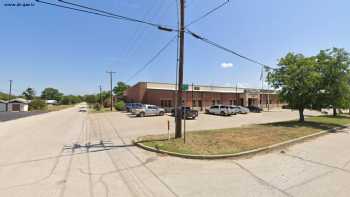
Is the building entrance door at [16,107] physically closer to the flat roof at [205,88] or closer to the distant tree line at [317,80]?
the flat roof at [205,88]

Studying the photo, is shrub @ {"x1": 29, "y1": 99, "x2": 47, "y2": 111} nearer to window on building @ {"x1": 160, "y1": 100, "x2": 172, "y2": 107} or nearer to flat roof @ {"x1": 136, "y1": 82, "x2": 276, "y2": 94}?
flat roof @ {"x1": 136, "y1": 82, "x2": 276, "y2": 94}

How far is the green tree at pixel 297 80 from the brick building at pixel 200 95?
13.0 metres

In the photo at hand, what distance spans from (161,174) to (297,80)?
17.3 metres

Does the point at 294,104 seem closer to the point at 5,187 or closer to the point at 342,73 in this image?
the point at 342,73

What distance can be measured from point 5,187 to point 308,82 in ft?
66.9

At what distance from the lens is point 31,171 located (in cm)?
588

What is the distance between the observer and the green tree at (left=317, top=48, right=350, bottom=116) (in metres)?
17.1

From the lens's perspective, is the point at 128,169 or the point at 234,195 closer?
the point at 234,195

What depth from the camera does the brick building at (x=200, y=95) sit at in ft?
126

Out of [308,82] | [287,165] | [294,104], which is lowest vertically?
[287,165]

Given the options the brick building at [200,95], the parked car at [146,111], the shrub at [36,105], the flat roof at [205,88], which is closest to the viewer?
the parked car at [146,111]

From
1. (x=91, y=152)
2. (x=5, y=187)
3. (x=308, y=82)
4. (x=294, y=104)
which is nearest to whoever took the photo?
(x=5, y=187)

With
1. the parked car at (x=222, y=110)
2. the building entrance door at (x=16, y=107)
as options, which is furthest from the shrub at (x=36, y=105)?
the parked car at (x=222, y=110)

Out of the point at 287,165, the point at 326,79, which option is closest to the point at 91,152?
the point at 287,165
